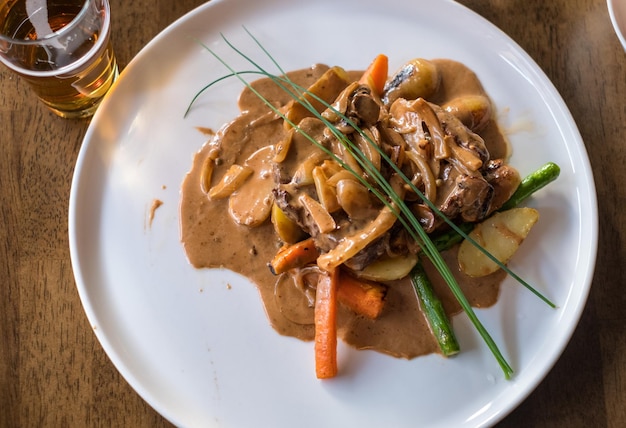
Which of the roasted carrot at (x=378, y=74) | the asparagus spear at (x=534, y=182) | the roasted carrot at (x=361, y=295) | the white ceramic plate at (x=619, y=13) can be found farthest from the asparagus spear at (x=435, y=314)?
the white ceramic plate at (x=619, y=13)

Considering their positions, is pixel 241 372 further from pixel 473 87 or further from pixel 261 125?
pixel 473 87

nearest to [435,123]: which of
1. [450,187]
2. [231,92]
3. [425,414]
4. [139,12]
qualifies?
[450,187]

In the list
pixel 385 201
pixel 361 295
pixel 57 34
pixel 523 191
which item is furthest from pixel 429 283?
pixel 57 34

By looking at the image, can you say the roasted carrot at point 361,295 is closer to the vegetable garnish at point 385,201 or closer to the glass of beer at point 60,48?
the vegetable garnish at point 385,201

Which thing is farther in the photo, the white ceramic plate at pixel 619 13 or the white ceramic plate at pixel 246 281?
the white ceramic plate at pixel 619 13

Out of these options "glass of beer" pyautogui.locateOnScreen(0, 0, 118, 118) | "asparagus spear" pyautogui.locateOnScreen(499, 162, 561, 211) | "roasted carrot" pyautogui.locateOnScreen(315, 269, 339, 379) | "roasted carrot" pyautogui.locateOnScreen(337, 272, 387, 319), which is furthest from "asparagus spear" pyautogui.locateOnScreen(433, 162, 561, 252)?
"glass of beer" pyautogui.locateOnScreen(0, 0, 118, 118)

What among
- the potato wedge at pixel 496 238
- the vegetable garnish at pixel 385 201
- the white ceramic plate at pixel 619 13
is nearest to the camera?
the vegetable garnish at pixel 385 201

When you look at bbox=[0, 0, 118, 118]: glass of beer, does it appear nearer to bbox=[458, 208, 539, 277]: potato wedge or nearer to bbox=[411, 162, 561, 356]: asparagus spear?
bbox=[411, 162, 561, 356]: asparagus spear

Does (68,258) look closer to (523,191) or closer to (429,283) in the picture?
(429,283)
